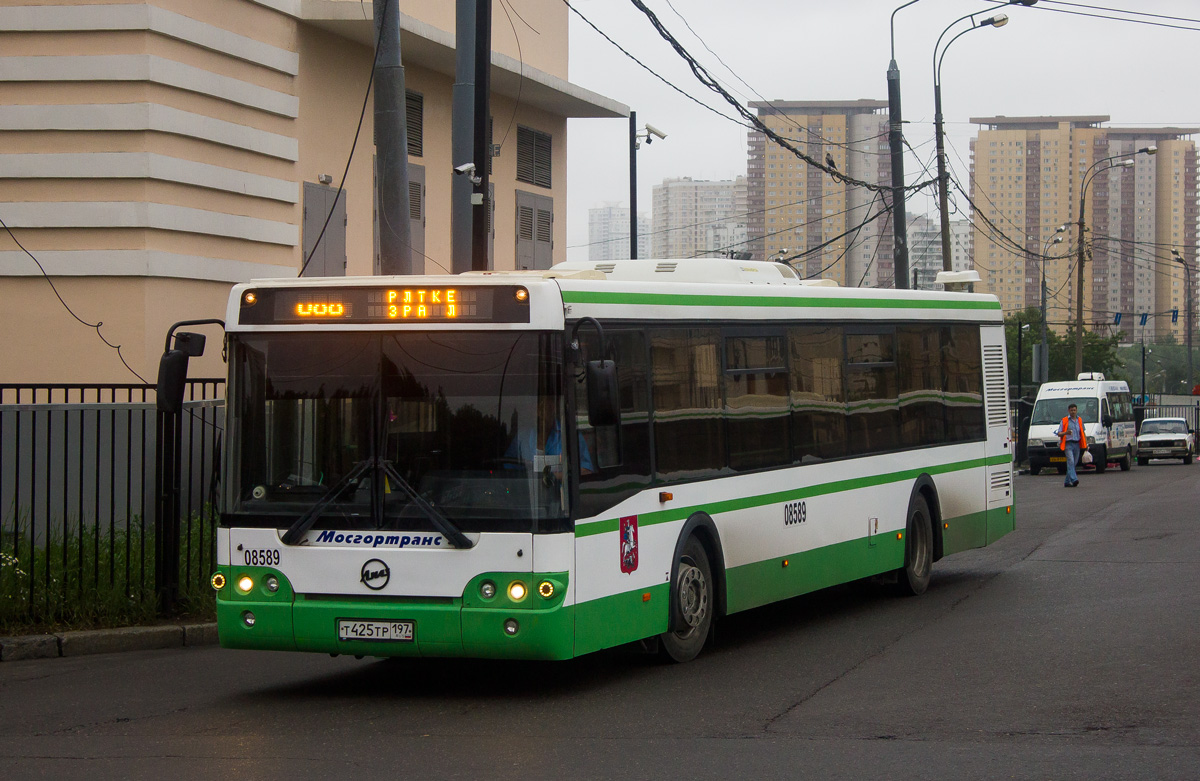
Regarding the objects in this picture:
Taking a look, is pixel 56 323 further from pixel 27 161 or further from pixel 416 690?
pixel 416 690

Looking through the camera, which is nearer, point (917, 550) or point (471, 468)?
point (471, 468)

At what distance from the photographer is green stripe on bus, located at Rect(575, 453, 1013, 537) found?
8638mm

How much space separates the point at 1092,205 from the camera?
273 ft

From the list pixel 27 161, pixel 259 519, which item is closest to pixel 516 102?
pixel 27 161

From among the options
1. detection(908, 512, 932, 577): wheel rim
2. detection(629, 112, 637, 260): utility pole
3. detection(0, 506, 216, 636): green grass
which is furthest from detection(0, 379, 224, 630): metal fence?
detection(629, 112, 637, 260): utility pole

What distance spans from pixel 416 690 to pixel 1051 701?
12.2 ft

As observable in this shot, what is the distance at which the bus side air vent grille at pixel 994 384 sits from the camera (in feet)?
48.4

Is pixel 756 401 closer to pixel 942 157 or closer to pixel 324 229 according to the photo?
pixel 324 229

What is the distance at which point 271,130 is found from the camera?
17188 millimetres

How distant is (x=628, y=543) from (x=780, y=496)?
2291mm

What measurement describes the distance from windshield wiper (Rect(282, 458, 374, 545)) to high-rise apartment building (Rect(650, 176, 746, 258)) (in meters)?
46.9

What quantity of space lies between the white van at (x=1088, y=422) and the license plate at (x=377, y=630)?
110ft

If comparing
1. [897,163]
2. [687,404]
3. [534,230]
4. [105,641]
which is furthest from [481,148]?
[897,163]

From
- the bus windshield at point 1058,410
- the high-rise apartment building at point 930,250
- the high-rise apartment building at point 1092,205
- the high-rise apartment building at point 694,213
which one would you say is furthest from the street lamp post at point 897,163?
the high-rise apartment building at point 1092,205
